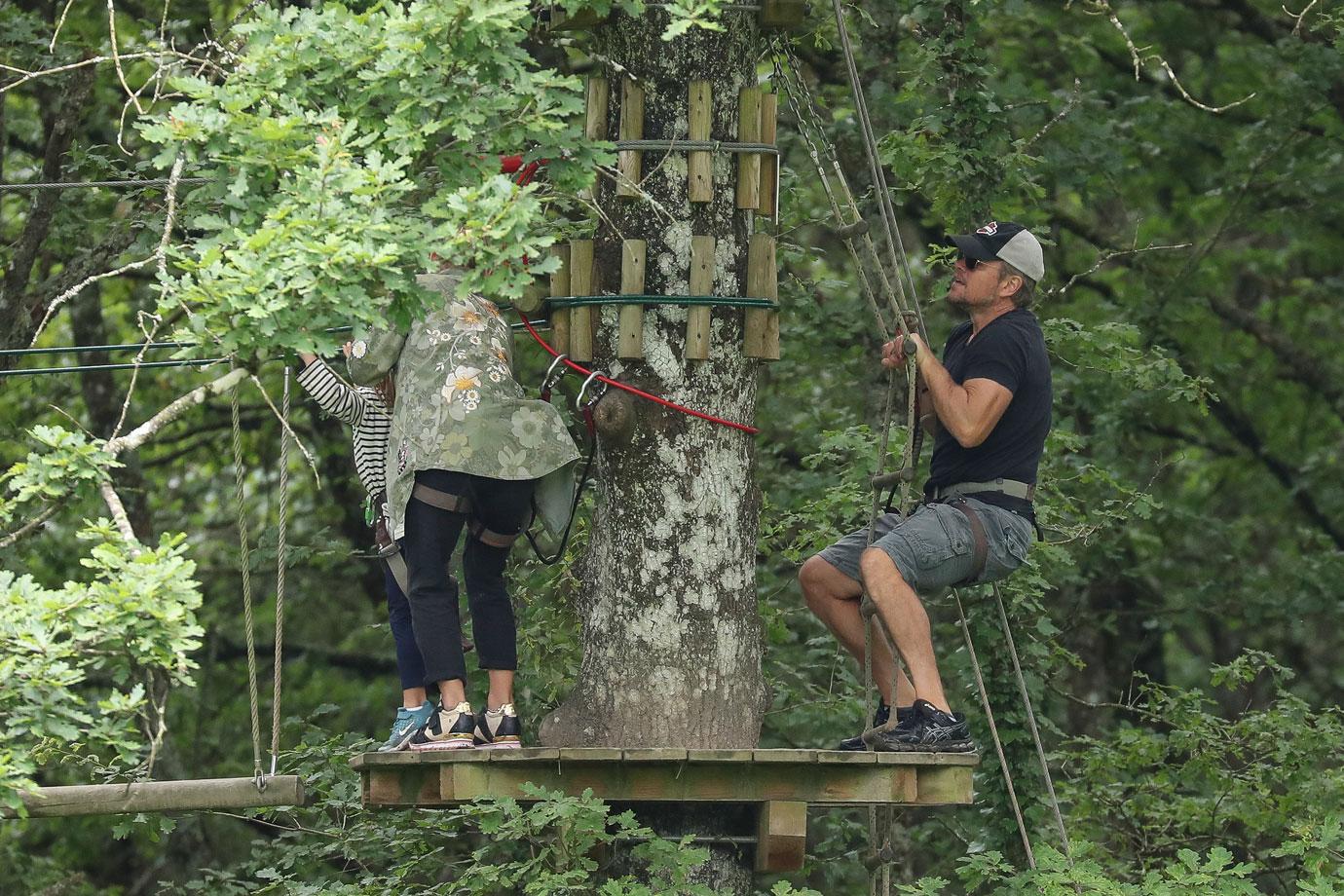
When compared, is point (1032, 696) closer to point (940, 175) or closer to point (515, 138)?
point (940, 175)

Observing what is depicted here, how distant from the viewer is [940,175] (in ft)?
25.6

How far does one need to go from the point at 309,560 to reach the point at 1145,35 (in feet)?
22.1

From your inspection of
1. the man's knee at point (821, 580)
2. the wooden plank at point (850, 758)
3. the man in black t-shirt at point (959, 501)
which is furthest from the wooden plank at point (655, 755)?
the man's knee at point (821, 580)

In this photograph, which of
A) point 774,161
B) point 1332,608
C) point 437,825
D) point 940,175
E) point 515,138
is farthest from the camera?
point 1332,608

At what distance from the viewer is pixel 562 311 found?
5.50 metres

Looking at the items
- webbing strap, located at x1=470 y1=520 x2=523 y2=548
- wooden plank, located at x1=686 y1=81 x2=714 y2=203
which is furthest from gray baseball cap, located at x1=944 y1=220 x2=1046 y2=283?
webbing strap, located at x1=470 y1=520 x2=523 y2=548

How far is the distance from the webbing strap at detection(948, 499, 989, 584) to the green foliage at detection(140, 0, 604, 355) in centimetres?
148

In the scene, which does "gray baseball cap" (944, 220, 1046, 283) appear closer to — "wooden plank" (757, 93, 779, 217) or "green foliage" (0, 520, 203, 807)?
"wooden plank" (757, 93, 779, 217)

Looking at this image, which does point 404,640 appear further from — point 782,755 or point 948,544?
point 948,544

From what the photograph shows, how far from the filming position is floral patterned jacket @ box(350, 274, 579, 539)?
17.0 ft

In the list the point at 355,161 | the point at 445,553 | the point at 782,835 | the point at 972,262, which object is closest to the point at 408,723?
the point at 445,553

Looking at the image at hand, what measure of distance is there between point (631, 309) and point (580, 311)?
0.17 meters

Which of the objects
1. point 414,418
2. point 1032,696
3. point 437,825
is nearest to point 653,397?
point 414,418

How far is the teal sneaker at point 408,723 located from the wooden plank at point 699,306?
1244 millimetres
